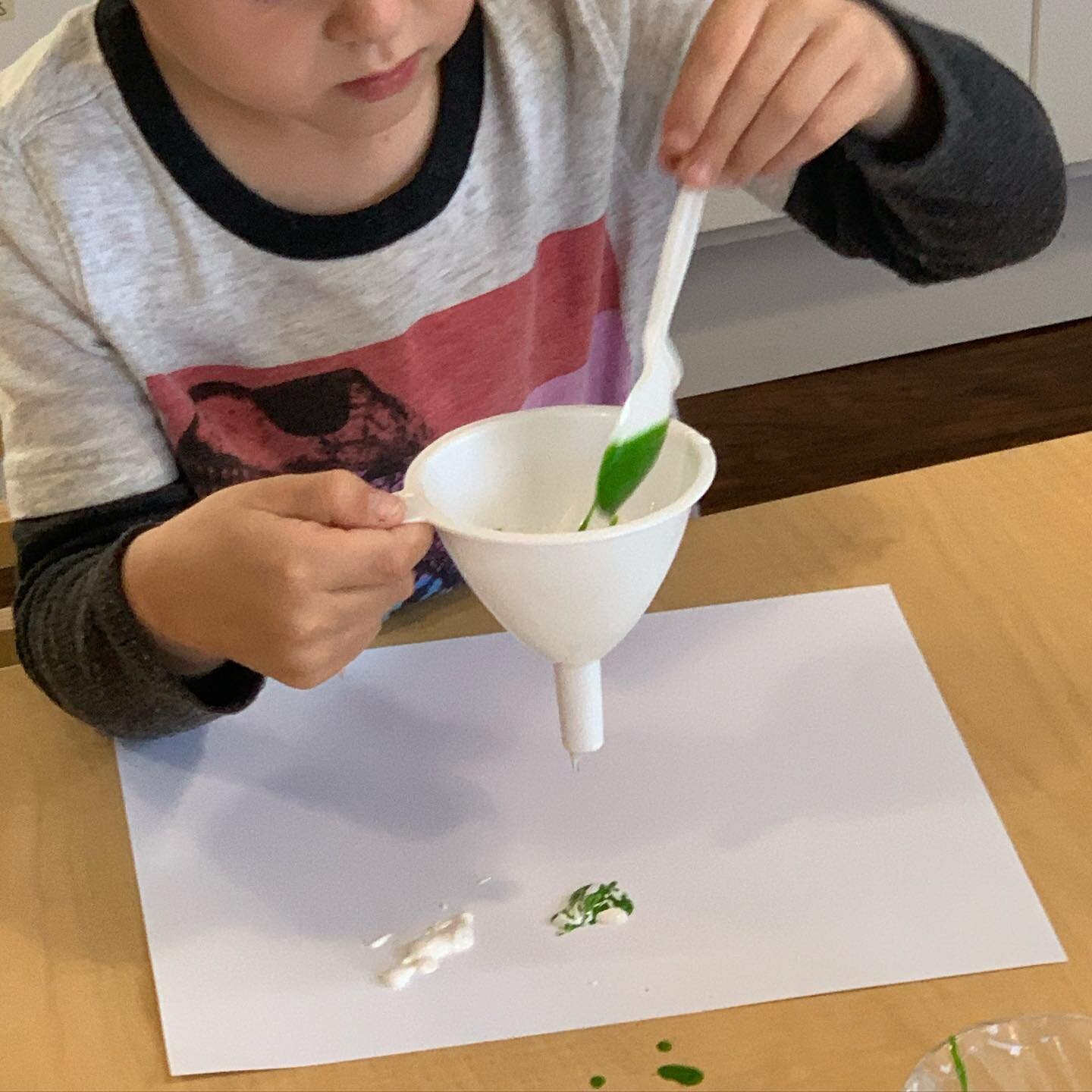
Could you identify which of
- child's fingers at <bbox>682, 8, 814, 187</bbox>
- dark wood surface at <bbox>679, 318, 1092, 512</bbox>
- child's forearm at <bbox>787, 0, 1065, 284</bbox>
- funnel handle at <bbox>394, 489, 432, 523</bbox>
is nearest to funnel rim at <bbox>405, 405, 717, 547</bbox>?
funnel handle at <bbox>394, 489, 432, 523</bbox>

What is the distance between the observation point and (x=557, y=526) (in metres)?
0.53

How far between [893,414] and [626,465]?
1239 mm

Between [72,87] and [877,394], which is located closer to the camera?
[72,87]

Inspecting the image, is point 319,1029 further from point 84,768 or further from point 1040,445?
point 1040,445

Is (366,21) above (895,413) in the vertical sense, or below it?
above

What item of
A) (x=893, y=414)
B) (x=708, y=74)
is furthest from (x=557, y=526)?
(x=893, y=414)

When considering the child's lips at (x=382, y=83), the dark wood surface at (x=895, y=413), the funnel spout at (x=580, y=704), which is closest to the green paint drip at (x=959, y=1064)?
the funnel spout at (x=580, y=704)

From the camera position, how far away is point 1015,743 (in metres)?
0.56

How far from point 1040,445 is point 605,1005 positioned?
39 cm

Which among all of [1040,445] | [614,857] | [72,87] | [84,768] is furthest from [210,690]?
[1040,445]

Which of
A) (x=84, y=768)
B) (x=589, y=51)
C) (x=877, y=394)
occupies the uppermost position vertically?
(x=589, y=51)

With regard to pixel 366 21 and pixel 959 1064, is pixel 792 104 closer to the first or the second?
pixel 366 21

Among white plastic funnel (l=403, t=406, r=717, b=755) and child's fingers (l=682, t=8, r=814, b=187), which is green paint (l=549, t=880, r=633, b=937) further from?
child's fingers (l=682, t=8, r=814, b=187)

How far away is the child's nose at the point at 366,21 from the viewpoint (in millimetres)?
535
